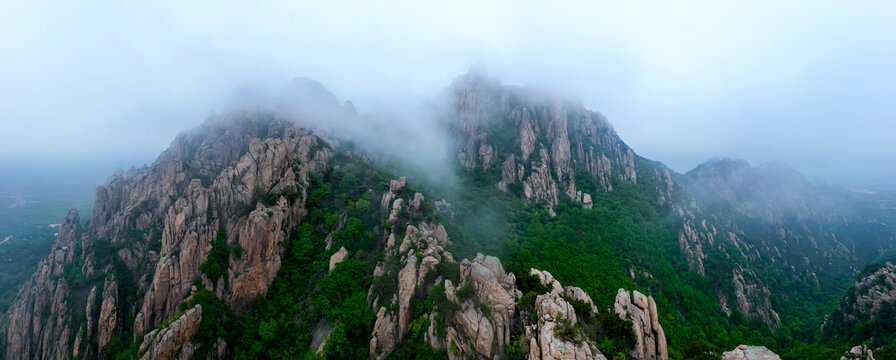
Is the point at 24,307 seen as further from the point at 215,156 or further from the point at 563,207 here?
the point at 563,207

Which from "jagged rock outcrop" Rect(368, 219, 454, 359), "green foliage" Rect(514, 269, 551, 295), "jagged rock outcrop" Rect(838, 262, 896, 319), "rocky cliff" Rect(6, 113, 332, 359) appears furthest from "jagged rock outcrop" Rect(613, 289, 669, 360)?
"rocky cliff" Rect(6, 113, 332, 359)

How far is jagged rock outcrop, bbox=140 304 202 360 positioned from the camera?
30000 mm

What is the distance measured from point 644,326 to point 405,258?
2728 cm

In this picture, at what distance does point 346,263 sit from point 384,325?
40.8 ft

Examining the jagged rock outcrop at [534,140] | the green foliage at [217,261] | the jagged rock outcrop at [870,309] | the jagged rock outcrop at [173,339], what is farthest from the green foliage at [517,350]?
the jagged rock outcrop at [534,140]

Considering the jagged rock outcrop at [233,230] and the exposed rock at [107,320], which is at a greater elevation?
the jagged rock outcrop at [233,230]

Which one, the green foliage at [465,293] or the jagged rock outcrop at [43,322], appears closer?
the green foliage at [465,293]

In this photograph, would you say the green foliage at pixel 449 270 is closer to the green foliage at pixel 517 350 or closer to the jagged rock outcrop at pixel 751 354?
the green foliage at pixel 517 350

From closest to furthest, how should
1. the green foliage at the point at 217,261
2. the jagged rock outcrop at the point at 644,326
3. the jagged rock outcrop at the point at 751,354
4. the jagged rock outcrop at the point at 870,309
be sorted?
1. the jagged rock outcrop at the point at 751,354
2. the jagged rock outcrop at the point at 644,326
3. the green foliage at the point at 217,261
4. the jagged rock outcrop at the point at 870,309

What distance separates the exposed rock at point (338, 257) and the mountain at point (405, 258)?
22 cm

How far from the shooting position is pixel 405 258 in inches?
1475

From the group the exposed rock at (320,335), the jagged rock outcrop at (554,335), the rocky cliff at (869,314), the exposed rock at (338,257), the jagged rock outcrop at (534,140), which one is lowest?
the rocky cliff at (869,314)

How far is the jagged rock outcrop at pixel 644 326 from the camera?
26538mm

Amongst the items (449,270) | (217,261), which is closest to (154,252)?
(217,261)
